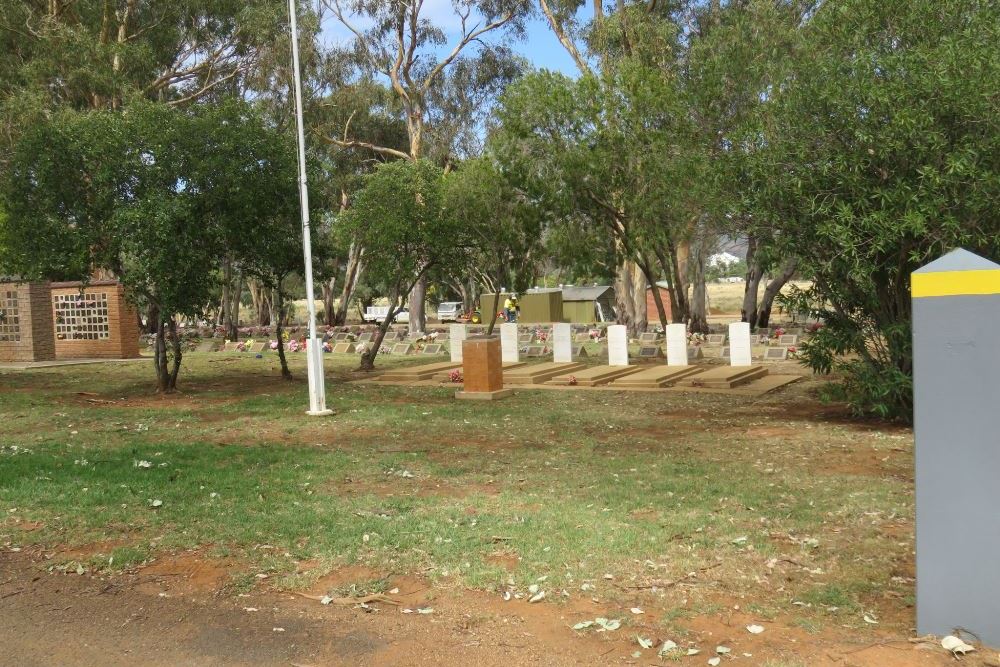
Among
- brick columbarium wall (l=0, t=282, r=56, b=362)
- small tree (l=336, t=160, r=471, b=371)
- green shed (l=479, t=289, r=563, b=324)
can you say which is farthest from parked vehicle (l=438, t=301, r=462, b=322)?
small tree (l=336, t=160, r=471, b=371)

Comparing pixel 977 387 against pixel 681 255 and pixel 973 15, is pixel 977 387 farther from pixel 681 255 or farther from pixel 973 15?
pixel 681 255

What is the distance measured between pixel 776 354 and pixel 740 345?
2866mm

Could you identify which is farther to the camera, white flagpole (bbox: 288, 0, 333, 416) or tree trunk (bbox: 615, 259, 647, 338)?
tree trunk (bbox: 615, 259, 647, 338)

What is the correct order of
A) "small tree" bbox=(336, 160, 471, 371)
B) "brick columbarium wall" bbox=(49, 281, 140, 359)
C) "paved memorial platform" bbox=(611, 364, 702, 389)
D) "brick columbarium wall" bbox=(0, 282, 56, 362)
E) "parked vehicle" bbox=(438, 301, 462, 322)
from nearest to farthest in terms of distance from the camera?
"paved memorial platform" bbox=(611, 364, 702, 389) → "small tree" bbox=(336, 160, 471, 371) → "brick columbarium wall" bbox=(0, 282, 56, 362) → "brick columbarium wall" bbox=(49, 281, 140, 359) → "parked vehicle" bbox=(438, 301, 462, 322)

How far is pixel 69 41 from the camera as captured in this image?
1022 inches

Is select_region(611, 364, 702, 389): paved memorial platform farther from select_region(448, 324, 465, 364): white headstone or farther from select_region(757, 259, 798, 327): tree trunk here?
select_region(757, 259, 798, 327): tree trunk

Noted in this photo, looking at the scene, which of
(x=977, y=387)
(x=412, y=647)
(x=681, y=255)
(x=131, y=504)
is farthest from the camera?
(x=681, y=255)

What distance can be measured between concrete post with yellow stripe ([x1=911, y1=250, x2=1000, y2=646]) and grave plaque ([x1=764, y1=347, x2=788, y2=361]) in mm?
18012

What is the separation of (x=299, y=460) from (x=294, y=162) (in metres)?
9.01

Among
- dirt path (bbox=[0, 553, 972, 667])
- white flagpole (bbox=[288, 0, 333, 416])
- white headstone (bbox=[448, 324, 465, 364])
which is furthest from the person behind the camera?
white headstone (bbox=[448, 324, 465, 364])

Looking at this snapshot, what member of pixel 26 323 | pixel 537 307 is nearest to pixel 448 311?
pixel 537 307

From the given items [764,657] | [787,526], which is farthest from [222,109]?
[764,657]

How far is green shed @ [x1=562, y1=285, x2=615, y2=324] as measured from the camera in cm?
5312

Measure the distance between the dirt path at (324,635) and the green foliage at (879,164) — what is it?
6.11m
